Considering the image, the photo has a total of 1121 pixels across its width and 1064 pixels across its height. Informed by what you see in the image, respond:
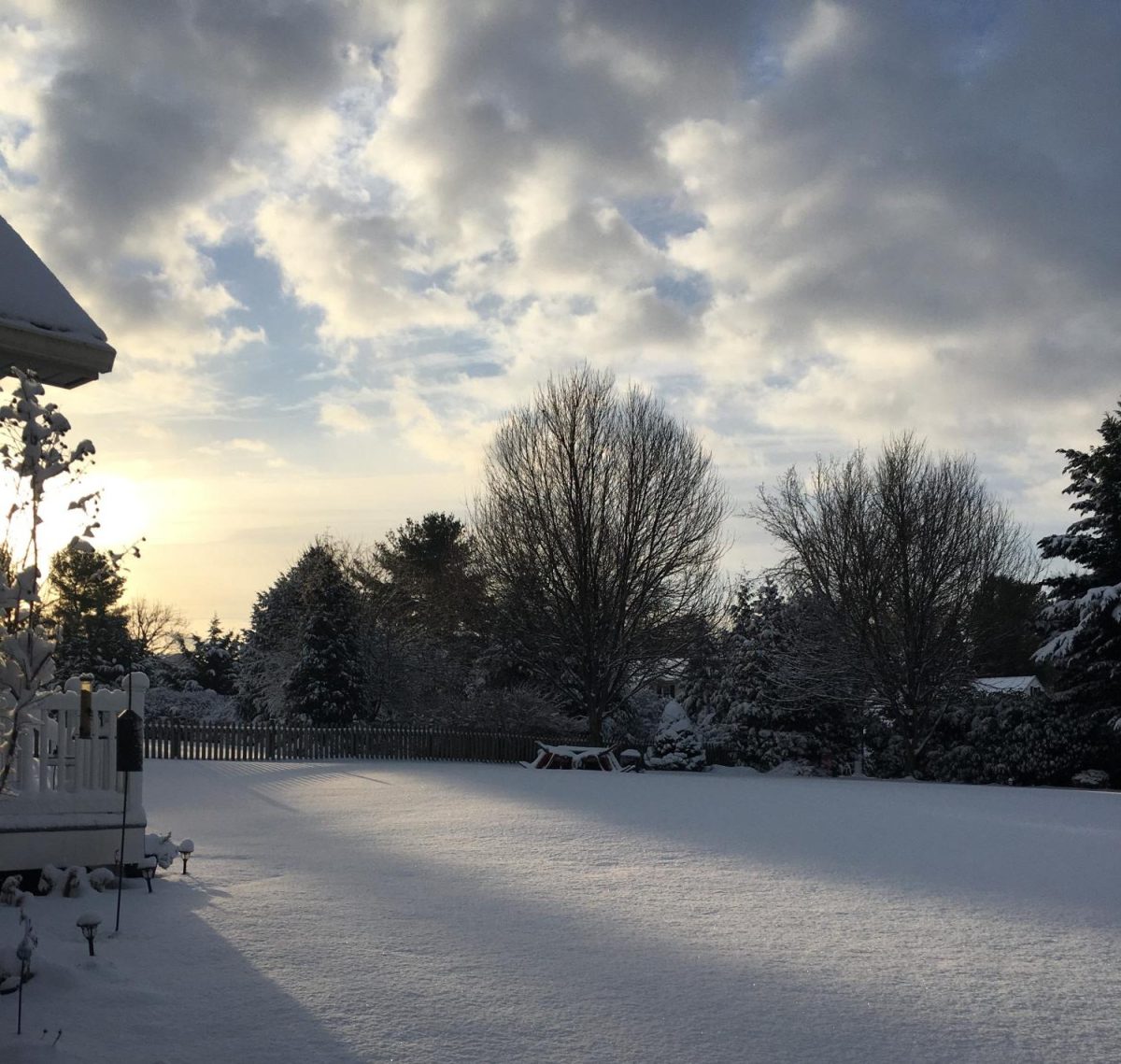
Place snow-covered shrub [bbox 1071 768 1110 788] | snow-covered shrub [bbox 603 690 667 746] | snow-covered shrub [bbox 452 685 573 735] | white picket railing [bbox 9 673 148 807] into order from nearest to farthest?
white picket railing [bbox 9 673 148 807] → snow-covered shrub [bbox 1071 768 1110 788] → snow-covered shrub [bbox 452 685 573 735] → snow-covered shrub [bbox 603 690 667 746]

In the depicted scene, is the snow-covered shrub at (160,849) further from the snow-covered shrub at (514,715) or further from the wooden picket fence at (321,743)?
the snow-covered shrub at (514,715)

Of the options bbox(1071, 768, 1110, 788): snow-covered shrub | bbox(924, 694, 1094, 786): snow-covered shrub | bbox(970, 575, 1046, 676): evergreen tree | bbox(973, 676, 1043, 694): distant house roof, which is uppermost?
bbox(970, 575, 1046, 676): evergreen tree

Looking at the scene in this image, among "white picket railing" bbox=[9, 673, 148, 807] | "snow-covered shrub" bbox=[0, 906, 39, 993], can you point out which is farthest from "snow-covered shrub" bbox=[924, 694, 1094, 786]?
"snow-covered shrub" bbox=[0, 906, 39, 993]

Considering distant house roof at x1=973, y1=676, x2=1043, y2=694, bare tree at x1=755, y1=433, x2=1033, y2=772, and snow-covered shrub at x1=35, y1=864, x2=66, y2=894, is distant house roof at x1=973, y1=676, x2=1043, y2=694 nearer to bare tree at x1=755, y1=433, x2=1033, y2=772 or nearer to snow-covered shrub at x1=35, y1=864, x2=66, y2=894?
bare tree at x1=755, y1=433, x2=1033, y2=772

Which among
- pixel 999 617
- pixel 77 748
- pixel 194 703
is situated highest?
pixel 999 617

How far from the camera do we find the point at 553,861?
9.34m

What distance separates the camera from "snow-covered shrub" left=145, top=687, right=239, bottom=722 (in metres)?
43.7

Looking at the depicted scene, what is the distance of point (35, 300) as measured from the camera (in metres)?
6.06

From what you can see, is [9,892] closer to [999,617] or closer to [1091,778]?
[1091,778]

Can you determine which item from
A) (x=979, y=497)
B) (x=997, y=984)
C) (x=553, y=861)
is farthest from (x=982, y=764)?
(x=997, y=984)

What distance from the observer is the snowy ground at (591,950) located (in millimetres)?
4406

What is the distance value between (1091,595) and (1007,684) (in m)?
25.6

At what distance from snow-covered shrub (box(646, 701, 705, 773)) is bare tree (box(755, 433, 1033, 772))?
13.7ft

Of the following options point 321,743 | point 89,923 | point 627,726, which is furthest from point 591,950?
point 627,726
